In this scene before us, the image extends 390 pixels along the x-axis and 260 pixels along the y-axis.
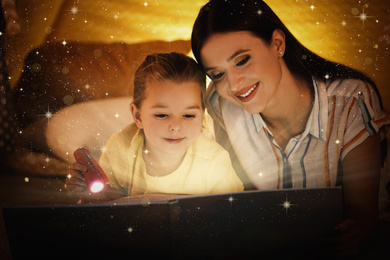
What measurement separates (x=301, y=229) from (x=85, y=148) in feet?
2.53

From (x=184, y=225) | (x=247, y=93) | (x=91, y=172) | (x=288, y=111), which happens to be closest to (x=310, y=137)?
(x=288, y=111)

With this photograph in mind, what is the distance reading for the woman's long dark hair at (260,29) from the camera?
3.04 feet

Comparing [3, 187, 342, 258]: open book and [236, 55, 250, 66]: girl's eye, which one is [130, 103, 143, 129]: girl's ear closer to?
[3, 187, 342, 258]: open book

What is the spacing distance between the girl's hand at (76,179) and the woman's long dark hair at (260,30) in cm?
55

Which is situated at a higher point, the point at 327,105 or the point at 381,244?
the point at 327,105

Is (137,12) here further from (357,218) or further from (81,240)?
(357,218)

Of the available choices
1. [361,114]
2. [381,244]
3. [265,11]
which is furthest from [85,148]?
[381,244]

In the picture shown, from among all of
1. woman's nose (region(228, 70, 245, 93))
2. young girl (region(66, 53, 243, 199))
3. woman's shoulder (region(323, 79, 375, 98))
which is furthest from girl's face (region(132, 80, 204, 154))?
woman's shoulder (region(323, 79, 375, 98))

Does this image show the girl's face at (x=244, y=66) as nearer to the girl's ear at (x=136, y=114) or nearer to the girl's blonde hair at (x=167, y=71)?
the girl's blonde hair at (x=167, y=71)

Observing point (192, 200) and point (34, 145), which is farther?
point (34, 145)

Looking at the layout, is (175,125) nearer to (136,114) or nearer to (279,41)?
(136,114)

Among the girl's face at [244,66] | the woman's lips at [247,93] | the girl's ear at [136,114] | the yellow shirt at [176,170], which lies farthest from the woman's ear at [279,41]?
the girl's ear at [136,114]

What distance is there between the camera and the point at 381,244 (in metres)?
1.03

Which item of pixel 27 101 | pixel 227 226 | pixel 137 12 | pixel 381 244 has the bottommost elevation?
pixel 381 244
